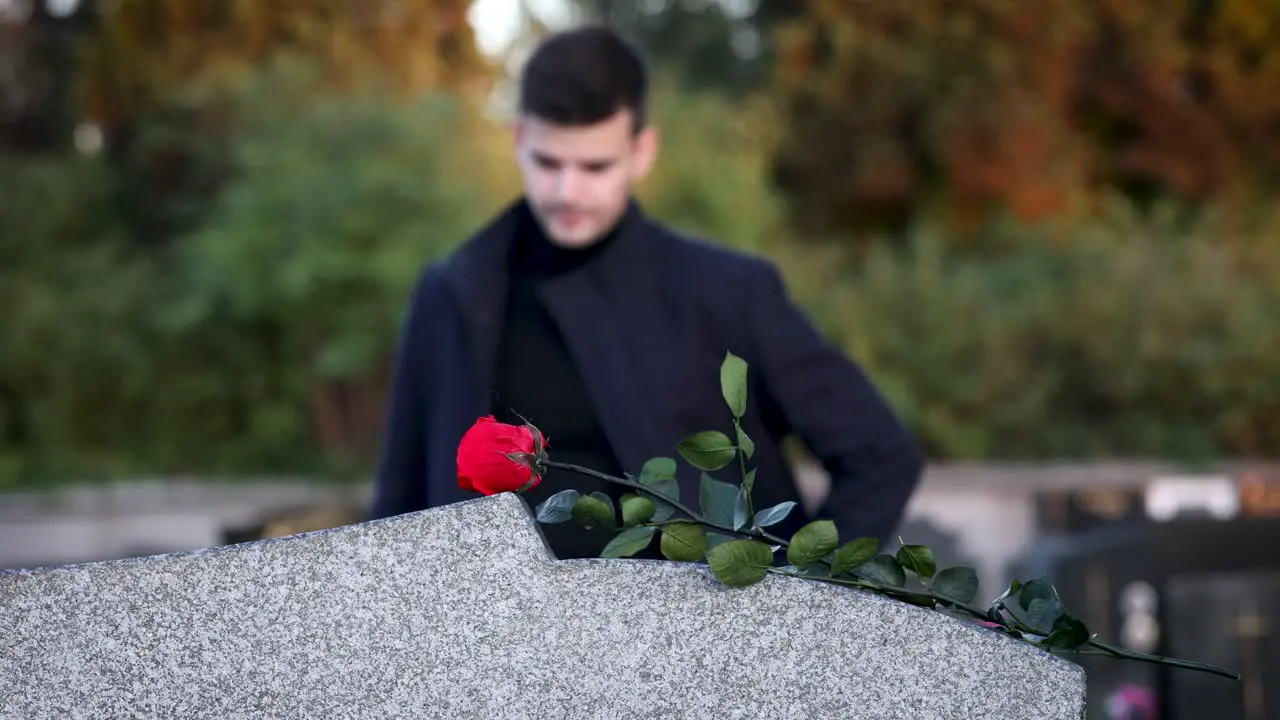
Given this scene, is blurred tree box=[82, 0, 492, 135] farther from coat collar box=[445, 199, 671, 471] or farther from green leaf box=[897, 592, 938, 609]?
green leaf box=[897, 592, 938, 609]

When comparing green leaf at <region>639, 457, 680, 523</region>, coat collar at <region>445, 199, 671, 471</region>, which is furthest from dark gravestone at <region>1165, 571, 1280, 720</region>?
green leaf at <region>639, 457, 680, 523</region>

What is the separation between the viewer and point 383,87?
31.1 ft

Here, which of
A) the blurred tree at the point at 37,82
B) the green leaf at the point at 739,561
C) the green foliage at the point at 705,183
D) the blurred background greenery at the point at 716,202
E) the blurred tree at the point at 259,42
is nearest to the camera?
the green leaf at the point at 739,561

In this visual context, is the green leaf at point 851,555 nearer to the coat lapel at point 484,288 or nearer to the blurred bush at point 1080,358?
the coat lapel at point 484,288

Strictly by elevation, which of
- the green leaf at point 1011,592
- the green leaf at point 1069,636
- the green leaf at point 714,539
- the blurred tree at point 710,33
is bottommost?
the blurred tree at point 710,33

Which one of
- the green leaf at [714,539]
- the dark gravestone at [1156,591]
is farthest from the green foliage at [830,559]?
the dark gravestone at [1156,591]

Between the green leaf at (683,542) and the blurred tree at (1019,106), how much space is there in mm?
9954

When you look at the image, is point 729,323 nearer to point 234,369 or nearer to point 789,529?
point 789,529

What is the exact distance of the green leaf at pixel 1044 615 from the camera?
4.95 ft

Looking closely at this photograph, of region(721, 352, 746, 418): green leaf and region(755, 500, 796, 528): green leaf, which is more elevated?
region(721, 352, 746, 418): green leaf

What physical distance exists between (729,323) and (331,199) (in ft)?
20.1

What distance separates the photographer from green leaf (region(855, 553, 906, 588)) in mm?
1496

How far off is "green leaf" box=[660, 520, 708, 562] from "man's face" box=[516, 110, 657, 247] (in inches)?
43.1

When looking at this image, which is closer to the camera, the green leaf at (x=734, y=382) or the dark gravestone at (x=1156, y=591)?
the green leaf at (x=734, y=382)
